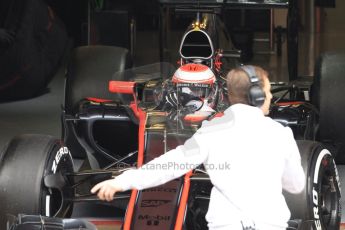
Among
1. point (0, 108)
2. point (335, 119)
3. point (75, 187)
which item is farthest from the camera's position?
point (0, 108)

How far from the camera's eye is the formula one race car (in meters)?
4.61

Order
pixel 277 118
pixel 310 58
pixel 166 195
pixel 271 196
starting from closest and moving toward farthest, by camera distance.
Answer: pixel 271 196 → pixel 166 195 → pixel 277 118 → pixel 310 58

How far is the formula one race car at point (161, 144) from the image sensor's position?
4.61m

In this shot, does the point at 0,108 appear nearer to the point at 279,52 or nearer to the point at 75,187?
the point at 279,52

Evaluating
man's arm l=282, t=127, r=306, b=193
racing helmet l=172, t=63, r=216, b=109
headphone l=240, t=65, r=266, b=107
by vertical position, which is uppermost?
headphone l=240, t=65, r=266, b=107

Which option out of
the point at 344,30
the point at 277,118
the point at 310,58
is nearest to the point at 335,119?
the point at 277,118

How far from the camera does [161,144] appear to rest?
15.9ft

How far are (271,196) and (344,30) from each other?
7882 millimetres

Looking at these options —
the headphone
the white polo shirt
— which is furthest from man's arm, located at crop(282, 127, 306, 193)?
the headphone

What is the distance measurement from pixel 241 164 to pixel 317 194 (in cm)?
90

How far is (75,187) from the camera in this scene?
496cm

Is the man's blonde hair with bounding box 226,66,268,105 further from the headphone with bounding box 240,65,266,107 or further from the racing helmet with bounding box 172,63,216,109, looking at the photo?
the racing helmet with bounding box 172,63,216,109

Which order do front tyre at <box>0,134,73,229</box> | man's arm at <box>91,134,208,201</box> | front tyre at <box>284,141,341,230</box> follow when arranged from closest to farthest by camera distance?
1. man's arm at <box>91,134,208,201</box>
2. front tyre at <box>284,141,341,230</box>
3. front tyre at <box>0,134,73,229</box>

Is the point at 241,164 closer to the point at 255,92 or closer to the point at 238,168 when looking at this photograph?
the point at 238,168
